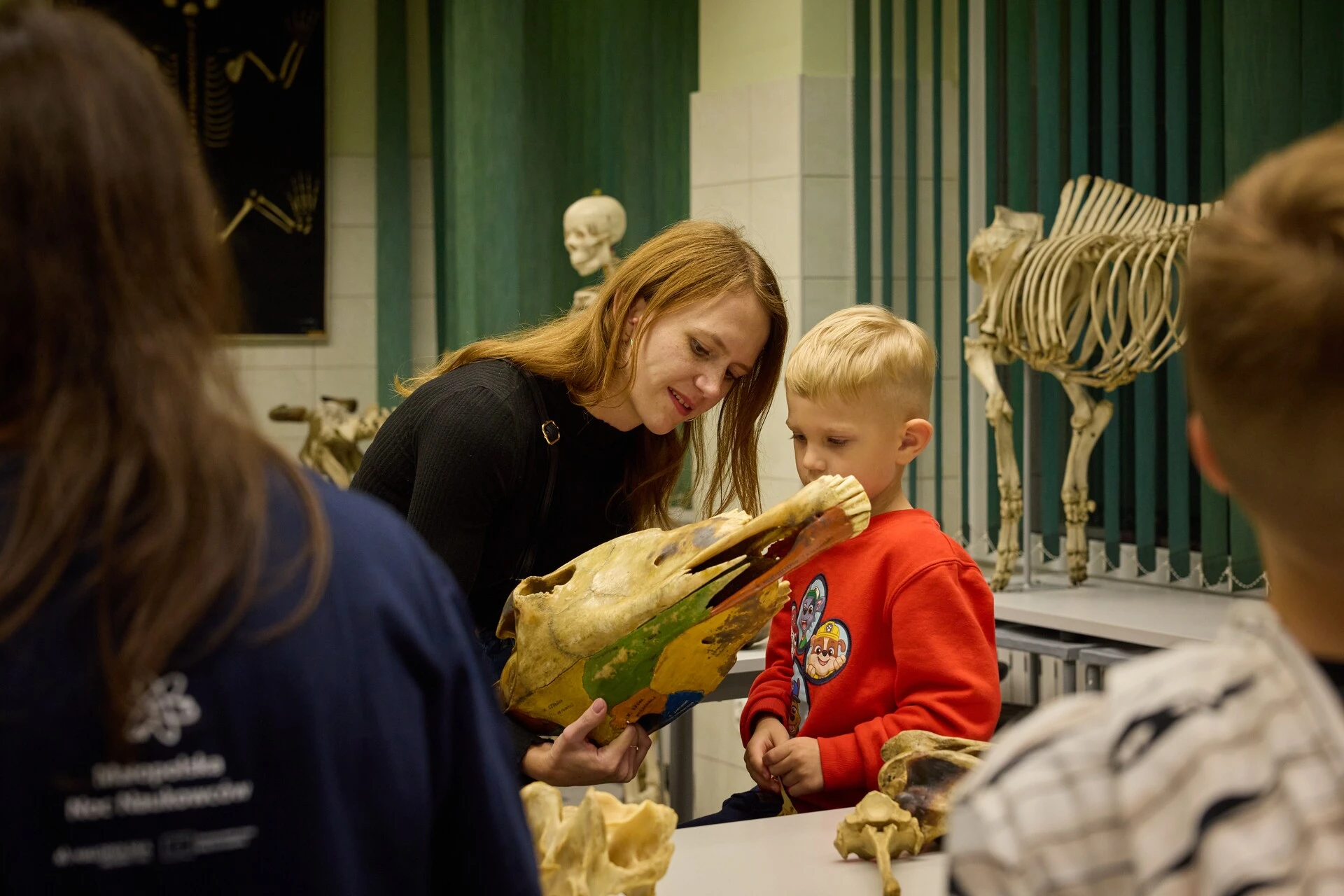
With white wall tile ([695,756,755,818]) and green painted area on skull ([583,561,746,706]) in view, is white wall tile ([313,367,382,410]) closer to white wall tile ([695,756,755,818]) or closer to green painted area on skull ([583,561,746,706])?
white wall tile ([695,756,755,818])

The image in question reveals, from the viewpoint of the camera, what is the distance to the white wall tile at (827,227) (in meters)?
4.94

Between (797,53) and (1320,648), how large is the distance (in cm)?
441

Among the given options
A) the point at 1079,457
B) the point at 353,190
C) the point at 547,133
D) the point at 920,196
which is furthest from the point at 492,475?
the point at 353,190

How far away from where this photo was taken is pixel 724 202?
17.2ft

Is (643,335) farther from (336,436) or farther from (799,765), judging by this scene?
(336,436)

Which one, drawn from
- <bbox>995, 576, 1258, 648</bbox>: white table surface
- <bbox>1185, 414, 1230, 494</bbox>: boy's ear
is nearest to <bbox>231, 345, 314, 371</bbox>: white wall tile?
<bbox>995, 576, 1258, 648</bbox>: white table surface

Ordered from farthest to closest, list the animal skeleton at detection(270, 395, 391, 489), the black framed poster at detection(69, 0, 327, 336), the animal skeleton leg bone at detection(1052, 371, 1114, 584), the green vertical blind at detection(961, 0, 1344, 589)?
the black framed poster at detection(69, 0, 327, 336)
the animal skeleton at detection(270, 395, 391, 489)
the animal skeleton leg bone at detection(1052, 371, 1114, 584)
the green vertical blind at detection(961, 0, 1344, 589)

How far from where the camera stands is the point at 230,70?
23.2 feet

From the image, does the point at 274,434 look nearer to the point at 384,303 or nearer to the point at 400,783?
the point at 384,303

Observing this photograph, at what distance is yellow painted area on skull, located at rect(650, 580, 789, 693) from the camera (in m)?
1.58

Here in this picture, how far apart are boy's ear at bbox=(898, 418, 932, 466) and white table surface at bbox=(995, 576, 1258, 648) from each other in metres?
1.40

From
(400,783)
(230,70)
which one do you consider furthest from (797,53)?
(400,783)

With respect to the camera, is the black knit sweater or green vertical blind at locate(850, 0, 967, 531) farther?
green vertical blind at locate(850, 0, 967, 531)

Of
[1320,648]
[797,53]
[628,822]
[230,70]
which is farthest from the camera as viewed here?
[230,70]
